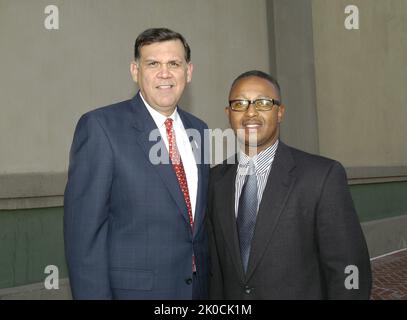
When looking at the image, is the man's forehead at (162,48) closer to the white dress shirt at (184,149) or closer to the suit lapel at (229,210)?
the white dress shirt at (184,149)

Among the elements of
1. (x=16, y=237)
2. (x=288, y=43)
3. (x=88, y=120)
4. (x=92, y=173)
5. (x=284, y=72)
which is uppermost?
(x=288, y=43)

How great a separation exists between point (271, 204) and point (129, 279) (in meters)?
0.91

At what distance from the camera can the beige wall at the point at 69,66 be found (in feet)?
18.1

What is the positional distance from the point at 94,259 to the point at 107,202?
1.05 feet

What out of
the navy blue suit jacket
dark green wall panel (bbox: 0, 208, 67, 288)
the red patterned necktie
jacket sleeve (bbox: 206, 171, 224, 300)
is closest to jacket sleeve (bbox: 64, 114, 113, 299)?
the navy blue suit jacket

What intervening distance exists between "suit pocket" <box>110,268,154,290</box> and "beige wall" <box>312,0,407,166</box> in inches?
303

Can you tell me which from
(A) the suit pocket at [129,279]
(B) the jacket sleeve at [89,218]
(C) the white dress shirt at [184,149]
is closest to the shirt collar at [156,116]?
(C) the white dress shirt at [184,149]

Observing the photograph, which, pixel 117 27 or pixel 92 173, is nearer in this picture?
pixel 92 173

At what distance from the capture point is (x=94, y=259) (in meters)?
2.52

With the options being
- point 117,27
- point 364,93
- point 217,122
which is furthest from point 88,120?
point 364,93

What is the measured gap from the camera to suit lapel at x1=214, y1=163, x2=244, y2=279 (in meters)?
2.60

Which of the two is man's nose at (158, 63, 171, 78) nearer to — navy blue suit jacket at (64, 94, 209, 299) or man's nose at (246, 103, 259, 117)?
navy blue suit jacket at (64, 94, 209, 299)

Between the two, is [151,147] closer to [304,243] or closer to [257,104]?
[257,104]

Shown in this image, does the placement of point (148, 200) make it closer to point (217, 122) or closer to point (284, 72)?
point (217, 122)
